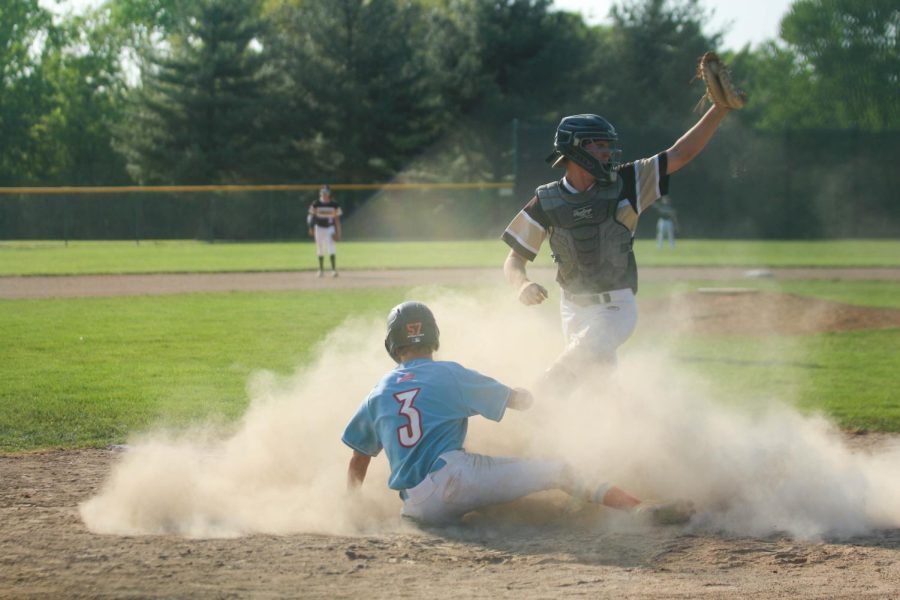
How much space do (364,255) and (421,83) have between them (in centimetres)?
2092

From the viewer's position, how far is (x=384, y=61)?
49.2 meters

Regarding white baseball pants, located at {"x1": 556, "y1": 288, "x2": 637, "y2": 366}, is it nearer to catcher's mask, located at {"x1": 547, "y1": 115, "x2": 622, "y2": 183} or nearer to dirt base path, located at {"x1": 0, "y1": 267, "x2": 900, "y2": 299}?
Answer: catcher's mask, located at {"x1": 547, "y1": 115, "x2": 622, "y2": 183}

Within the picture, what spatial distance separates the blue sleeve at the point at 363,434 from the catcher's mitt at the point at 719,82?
2.32 m

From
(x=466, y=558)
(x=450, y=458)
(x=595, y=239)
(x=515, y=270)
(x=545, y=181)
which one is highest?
(x=545, y=181)

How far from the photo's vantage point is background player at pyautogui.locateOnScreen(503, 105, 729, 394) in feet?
18.1

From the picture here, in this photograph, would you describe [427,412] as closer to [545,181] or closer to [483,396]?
[483,396]

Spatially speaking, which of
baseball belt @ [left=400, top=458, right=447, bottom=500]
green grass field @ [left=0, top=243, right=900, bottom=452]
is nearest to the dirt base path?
green grass field @ [left=0, top=243, right=900, bottom=452]

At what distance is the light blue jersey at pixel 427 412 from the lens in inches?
202

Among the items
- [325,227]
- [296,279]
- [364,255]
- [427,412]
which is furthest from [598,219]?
[364,255]

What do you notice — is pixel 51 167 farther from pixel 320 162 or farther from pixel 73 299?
pixel 73 299

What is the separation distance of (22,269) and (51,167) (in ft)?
145

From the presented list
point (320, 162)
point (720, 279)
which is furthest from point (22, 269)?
point (320, 162)

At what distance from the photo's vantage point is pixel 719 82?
18.1 ft

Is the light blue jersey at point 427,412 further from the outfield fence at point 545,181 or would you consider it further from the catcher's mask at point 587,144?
the outfield fence at point 545,181
